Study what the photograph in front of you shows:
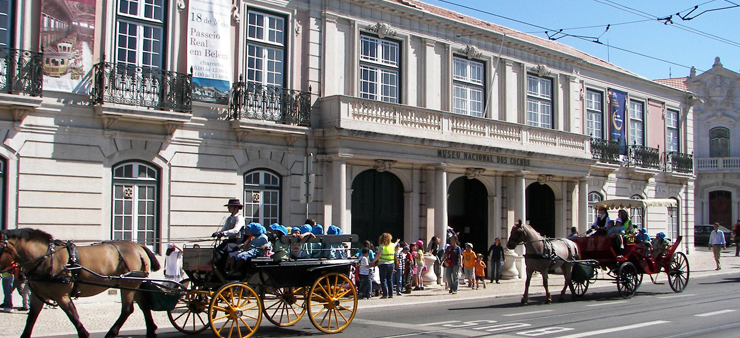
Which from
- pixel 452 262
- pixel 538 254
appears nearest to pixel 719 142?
pixel 452 262

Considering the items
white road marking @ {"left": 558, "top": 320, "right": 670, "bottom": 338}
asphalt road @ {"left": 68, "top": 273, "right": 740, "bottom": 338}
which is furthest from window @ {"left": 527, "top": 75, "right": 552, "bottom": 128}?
white road marking @ {"left": 558, "top": 320, "right": 670, "bottom": 338}

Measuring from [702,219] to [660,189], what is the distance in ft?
55.7

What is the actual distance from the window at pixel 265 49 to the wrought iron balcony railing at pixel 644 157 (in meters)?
18.9

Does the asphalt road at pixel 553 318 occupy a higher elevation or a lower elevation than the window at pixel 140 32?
lower

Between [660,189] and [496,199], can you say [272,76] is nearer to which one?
[496,199]

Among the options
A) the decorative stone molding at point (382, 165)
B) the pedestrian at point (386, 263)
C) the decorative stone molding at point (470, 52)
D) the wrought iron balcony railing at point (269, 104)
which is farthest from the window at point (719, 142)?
the pedestrian at point (386, 263)

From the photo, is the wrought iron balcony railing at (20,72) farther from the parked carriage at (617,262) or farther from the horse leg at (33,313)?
the parked carriage at (617,262)

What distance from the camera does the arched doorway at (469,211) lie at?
25.8 metres

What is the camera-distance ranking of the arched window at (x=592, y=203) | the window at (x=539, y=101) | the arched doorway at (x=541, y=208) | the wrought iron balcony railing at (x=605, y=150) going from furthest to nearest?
1. the wrought iron balcony railing at (x=605, y=150)
2. the arched window at (x=592, y=203)
3. the arched doorway at (x=541, y=208)
4. the window at (x=539, y=101)

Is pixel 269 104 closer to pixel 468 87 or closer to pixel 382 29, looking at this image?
pixel 382 29

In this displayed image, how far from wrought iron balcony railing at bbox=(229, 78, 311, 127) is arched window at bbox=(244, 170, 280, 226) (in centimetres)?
163

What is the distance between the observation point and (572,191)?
27.9 meters

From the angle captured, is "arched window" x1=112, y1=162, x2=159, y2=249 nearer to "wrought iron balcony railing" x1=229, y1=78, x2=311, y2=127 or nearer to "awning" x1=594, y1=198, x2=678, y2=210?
"wrought iron balcony railing" x1=229, y1=78, x2=311, y2=127

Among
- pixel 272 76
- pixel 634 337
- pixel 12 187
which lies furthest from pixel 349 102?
pixel 634 337
